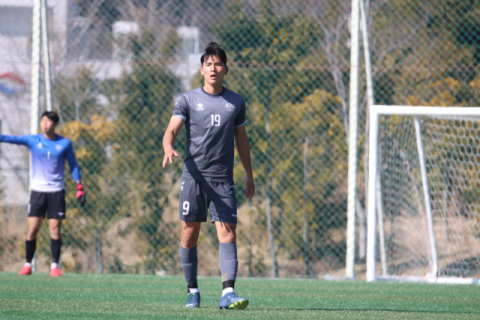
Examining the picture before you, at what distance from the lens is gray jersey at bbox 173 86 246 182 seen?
4.63m

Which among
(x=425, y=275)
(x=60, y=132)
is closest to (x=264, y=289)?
(x=425, y=275)

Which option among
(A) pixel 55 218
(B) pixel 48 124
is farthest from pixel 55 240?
(B) pixel 48 124

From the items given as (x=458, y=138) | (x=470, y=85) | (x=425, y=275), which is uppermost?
(x=470, y=85)

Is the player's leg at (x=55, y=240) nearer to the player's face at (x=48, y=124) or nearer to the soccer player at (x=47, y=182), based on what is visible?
the soccer player at (x=47, y=182)

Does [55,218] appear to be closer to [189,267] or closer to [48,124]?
[48,124]

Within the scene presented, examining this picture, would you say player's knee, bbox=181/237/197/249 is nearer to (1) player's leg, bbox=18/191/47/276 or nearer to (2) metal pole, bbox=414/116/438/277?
(1) player's leg, bbox=18/191/47/276

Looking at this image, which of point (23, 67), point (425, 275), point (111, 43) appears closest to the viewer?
point (425, 275)

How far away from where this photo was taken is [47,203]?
8016 millimetres

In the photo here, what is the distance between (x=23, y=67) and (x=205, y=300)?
794 cm

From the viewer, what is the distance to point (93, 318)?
154 inches

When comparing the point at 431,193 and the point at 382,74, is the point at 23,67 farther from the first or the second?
the point at 431,193

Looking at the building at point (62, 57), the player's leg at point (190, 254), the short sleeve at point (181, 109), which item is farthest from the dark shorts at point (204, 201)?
the building at point (62, 57)

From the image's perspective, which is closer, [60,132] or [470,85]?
[470,85]

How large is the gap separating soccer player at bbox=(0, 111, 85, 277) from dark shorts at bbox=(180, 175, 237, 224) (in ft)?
11.9
